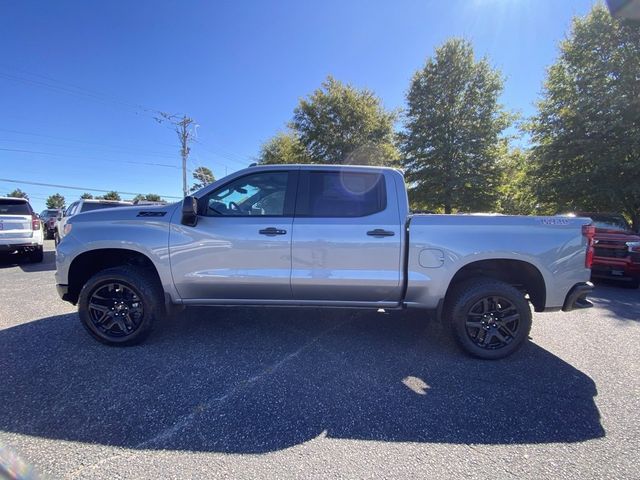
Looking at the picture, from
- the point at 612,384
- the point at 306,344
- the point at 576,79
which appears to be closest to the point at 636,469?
the point at 612,384

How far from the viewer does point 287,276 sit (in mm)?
3383

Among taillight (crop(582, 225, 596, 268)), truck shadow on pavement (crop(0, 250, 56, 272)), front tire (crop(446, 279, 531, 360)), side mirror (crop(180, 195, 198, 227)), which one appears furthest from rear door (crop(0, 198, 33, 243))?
taillight (crop(582, 225, 596, 268))

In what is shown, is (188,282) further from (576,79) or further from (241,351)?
(576,79)

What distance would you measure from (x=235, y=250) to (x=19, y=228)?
819 centimetres

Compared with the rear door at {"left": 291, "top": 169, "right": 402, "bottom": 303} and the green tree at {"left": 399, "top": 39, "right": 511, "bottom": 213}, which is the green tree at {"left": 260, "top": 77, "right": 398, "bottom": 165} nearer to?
the green tree at {"left": 399, "top": 39, "right": 511, "bottom": 213}

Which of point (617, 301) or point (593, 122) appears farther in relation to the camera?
point (593, 122)

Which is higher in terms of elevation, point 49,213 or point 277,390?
point 49,213

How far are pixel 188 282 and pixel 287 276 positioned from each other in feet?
3.42

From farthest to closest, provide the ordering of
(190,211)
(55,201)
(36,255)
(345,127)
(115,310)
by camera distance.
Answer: (55,201)
(345,127)
(36,255)
(115,310)
(190,211)

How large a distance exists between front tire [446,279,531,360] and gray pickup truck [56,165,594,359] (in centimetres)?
1

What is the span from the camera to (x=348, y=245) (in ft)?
10.9

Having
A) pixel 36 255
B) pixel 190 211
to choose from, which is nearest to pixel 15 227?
pixel 36 255

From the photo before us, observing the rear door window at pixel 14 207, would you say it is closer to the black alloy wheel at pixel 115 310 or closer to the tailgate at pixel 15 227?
the tailgate at pixel 15 227

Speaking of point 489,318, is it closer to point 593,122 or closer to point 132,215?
point 132,215
